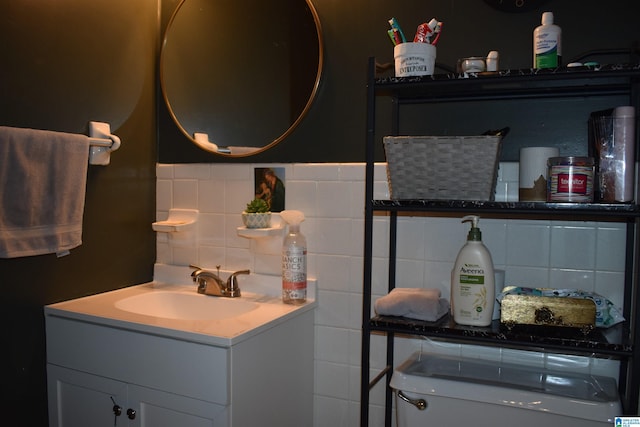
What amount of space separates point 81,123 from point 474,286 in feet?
4.41

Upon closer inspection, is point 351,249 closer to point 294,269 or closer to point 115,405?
point 294,269

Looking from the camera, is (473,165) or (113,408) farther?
(113,408)

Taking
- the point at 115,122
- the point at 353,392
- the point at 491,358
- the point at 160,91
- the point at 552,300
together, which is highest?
the point at 160,91

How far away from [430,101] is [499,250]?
492 mm

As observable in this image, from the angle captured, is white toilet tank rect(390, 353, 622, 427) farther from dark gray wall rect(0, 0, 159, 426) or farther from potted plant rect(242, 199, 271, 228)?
dark gray wall rect(0, 0, 159, 426)

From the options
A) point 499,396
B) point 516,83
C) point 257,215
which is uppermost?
point 516,83

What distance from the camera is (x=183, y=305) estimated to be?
1.86 m

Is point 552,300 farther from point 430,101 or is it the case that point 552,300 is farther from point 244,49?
point 244,49

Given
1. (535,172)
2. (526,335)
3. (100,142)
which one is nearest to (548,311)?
(526,335)

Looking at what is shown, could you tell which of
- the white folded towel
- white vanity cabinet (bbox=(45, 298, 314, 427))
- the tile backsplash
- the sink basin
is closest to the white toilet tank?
the tile backsplash

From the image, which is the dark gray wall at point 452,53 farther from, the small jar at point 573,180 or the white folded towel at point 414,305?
the white folded towel at point 414,305

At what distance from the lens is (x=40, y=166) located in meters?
1.56

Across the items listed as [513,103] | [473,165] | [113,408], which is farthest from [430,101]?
[113,408]

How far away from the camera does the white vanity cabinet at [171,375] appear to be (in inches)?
54.2
